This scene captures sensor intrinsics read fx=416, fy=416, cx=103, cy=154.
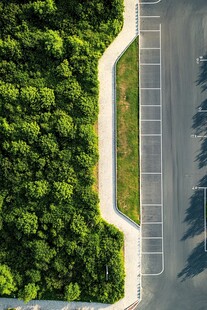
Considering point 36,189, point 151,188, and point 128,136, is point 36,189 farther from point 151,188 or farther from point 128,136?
point 151,188

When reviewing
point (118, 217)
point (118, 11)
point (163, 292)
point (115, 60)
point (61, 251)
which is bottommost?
point (163, 292)

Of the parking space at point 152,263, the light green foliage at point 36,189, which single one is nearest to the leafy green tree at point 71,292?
the parking space at point 152,263

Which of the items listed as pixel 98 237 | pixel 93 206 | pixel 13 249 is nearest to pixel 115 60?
pixel 93 206

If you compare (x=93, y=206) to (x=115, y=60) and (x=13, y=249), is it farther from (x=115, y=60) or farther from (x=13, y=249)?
(x=115, y=60)

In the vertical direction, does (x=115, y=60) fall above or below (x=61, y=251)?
above

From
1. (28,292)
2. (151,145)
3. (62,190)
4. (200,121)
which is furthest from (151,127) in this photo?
(28,292)

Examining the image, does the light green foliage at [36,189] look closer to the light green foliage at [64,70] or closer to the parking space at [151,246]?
the light green foliage at [64,70]
